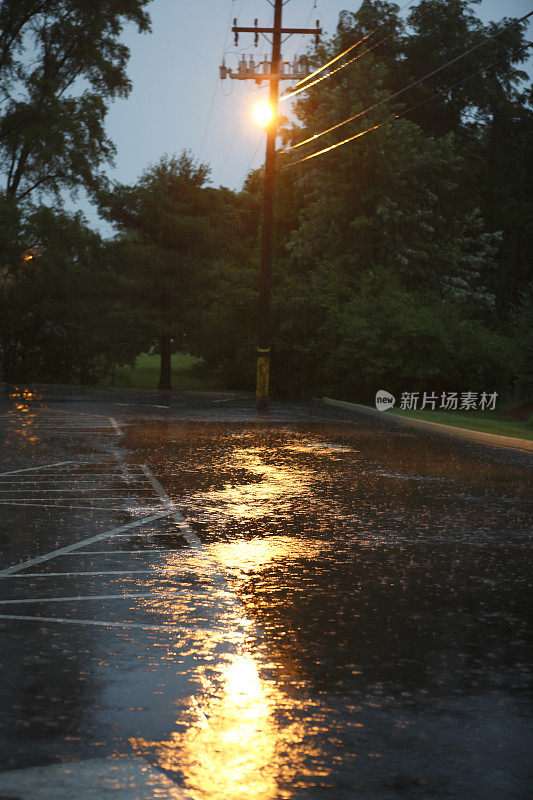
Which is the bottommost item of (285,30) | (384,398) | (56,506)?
(56,506)

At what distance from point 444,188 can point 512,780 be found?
2085 inches

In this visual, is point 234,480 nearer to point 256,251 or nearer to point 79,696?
point 79,696

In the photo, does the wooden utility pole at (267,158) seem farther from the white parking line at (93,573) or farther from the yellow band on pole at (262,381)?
the white parking line at (93,573)

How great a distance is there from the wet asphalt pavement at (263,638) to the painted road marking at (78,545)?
0.05 m

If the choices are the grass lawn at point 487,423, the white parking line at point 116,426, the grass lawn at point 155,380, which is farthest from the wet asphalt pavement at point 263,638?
the grass lawn at point 155,380

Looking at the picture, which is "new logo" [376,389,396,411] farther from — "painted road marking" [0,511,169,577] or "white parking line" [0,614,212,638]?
"white parking line" [0,614,212,638]

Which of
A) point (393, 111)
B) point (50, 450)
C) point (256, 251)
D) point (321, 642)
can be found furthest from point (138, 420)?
point (393, 111)

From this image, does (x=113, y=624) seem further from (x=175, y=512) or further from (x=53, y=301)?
(x=53, y=301)

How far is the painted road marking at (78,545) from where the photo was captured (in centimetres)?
831

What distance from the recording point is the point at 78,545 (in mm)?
9461

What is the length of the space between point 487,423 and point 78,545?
2166 cm

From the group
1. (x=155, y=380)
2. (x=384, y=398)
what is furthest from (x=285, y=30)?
(x=155, y=380)

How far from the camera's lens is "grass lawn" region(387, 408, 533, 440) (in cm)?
2572

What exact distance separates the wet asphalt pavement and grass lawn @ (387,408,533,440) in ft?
36.6
